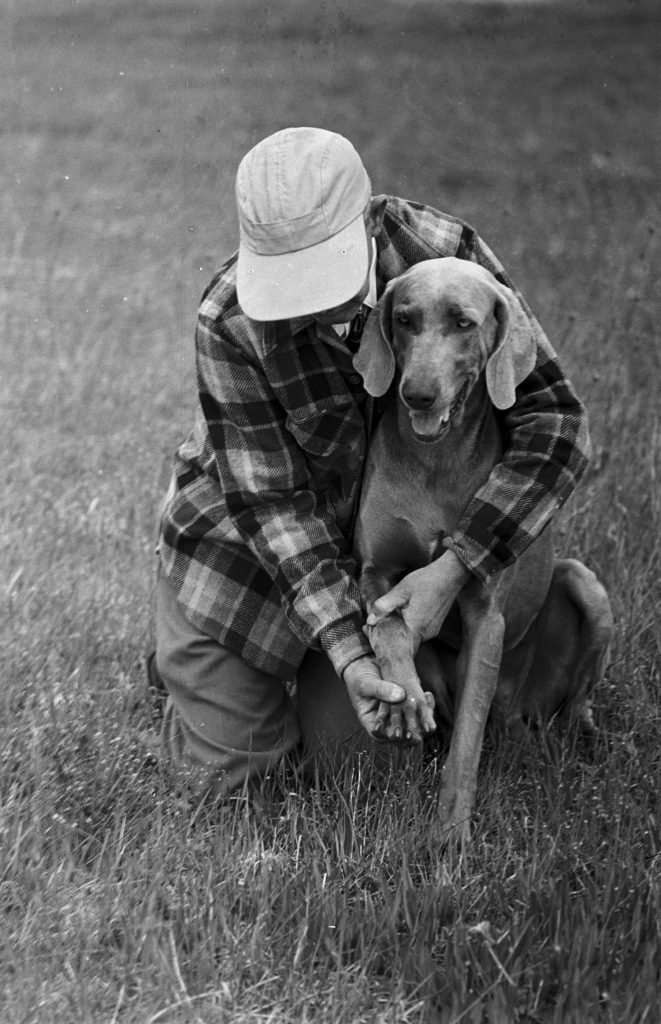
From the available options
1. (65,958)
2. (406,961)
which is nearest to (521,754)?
(406,961)

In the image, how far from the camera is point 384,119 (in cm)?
727

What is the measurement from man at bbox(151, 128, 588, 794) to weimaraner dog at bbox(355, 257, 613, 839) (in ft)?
0.21

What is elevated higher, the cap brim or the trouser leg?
the cap brim

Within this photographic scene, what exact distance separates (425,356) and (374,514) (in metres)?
0.45

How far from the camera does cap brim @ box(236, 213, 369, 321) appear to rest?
2.55 metres

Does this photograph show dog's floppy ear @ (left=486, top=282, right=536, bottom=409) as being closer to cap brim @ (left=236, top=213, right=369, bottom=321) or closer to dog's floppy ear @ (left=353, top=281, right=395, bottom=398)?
dog's floppy ear @ (left=353, top=281, right=395, bottom=398)

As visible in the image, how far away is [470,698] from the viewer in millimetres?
2904

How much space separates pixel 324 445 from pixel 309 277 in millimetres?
541

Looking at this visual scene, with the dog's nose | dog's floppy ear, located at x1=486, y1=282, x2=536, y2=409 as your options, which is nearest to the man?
dog's floppy ear, located at x1=486, y1=282, x2=536, y2=409

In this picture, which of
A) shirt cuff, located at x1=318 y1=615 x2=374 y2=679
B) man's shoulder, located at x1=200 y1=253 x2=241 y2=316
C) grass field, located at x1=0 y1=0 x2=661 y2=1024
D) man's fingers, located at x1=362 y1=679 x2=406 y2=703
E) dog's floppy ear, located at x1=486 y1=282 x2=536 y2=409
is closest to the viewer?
grass field, located at x1=0 y1=0 x2=661 y2=1024

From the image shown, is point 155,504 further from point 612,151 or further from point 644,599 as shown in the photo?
point 612,151

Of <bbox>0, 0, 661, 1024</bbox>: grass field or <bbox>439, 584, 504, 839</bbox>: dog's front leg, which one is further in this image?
<bbox>439, 584, 504, 839</bbox>: dog's front leg

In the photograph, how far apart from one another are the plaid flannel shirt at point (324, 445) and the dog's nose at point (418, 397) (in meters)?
0.33

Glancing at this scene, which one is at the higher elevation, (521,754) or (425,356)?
(425,356)
